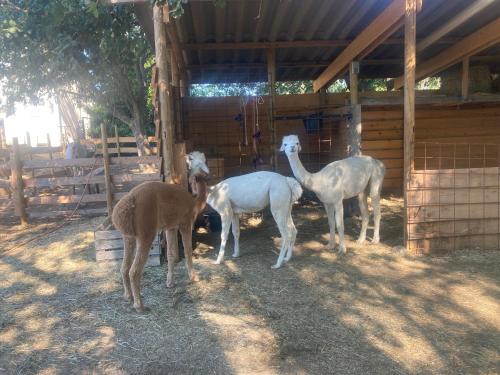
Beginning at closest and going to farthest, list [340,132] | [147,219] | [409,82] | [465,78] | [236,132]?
[147,219] → [409,82] → [465,78] → [340,132] → [236,132]

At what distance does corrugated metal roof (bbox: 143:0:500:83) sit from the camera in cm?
666

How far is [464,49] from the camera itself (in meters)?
→ 7.88

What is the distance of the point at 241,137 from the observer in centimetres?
1051

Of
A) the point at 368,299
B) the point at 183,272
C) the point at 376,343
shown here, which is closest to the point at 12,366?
the point at 183,272

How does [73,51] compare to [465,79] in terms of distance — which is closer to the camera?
[465,79]

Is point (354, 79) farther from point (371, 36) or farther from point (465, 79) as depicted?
point (465, 79)

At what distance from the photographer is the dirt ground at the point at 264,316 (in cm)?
314

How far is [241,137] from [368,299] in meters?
6.87

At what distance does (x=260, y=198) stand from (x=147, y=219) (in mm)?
1876

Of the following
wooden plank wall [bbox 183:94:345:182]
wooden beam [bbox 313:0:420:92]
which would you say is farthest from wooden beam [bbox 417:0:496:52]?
wooden plank wall [bbox 183:94:345:182]

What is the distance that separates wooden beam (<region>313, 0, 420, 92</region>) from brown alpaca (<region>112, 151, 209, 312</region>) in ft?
12.1

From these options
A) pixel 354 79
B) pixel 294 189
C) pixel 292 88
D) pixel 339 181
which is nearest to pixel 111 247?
pixel 294 189

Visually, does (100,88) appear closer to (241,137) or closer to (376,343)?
(241,137)

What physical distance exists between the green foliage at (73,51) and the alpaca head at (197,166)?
395 cm
